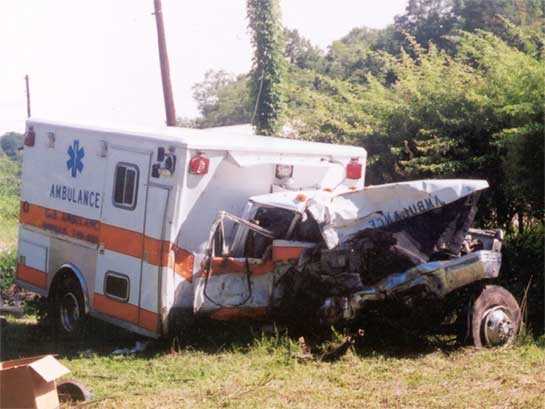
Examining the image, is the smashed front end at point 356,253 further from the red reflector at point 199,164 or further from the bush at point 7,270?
the bush at point 7,270

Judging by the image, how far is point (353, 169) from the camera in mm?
10898

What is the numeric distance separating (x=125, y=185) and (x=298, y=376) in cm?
316

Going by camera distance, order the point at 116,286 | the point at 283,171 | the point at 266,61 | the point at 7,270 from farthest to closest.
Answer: the point at 266,61
the point at 7,270
the point at 283,171
the point at 116,286

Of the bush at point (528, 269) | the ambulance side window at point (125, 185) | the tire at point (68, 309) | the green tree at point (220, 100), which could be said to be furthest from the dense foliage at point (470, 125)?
the green tree at point (220, 100)

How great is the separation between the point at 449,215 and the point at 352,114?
6.87 meters

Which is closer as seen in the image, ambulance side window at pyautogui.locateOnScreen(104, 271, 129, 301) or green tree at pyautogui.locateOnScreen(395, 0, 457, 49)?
ambulance side window at pyautogui.locateOnScreen(104, 271, 129, 301)

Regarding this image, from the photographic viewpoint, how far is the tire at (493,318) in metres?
8.66

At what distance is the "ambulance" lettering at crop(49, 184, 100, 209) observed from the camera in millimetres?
10117

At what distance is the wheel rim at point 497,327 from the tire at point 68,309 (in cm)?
480

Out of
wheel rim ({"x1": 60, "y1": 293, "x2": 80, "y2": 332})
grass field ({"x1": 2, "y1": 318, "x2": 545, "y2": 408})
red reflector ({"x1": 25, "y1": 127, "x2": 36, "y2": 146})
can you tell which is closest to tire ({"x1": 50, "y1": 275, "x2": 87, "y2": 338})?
wheel rim ({"x1": 60, "y1": 293, "x2": 80, "y2": 332})

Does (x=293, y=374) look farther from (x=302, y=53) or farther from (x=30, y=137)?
(x=302, y=53)

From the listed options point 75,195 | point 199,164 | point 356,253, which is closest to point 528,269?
point 356,253

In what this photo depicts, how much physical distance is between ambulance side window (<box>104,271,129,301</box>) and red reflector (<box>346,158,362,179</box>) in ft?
10.3

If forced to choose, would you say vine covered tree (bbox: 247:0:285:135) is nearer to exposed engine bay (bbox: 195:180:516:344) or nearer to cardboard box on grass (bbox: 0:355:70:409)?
exposed engine bay (bbox: 195:180:516:344)
